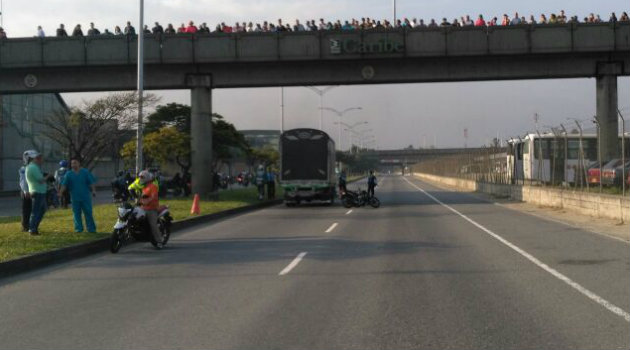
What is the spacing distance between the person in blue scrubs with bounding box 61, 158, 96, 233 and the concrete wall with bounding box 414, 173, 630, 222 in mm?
14464

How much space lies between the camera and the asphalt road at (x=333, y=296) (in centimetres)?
629

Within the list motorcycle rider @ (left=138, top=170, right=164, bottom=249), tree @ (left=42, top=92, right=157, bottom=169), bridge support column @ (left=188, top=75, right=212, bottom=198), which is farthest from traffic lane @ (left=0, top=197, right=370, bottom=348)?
bridge support column @ (left=188, top=75, right=212, bottom=198)

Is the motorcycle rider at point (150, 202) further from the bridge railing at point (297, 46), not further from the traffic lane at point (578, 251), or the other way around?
the bridge railing at point (297, 46)

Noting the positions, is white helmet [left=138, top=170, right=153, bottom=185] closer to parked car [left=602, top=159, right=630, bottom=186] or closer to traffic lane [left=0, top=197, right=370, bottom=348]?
traffic lane [left=0, top=197, right=370, bottom=348]

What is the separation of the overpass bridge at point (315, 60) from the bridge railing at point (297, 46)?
0.16 ft

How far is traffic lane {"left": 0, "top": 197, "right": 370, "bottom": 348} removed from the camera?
6488 millimetres

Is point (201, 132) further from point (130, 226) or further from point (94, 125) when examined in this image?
point (130, 226)

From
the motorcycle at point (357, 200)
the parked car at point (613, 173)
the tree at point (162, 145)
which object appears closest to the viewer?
the parked car at point (613, 173)

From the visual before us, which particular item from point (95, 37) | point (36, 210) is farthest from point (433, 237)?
point (95, 37)

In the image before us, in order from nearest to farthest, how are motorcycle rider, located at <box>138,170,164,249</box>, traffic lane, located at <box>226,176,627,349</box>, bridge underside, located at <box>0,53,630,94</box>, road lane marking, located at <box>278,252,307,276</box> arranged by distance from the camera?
traffic lane, located at <box>226,176,627,349</box>, road lane marking, located at <box>278,252,307,276</box>, motorcycle rider, located at <box>138,170,164,249</box>, bridge underside, located at <box>0,53,630,94</box>

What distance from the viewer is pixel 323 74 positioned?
33.4m

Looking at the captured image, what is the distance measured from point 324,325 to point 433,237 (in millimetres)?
9185

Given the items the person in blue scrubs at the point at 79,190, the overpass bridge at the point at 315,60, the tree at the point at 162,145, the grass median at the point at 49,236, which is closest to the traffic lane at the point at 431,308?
the grass median at the point at 49,236

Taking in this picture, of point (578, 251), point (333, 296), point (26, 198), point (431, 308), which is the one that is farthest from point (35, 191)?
point (578, 251)
